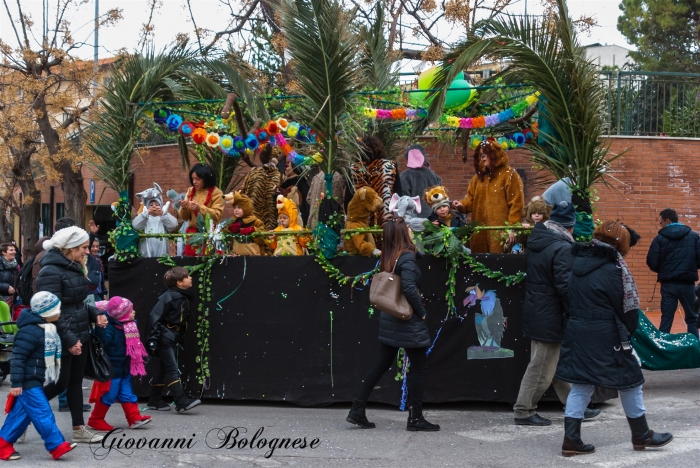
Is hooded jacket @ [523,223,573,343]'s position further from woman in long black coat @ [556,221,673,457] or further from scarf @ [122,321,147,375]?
scarf @ [122,321,147,375]

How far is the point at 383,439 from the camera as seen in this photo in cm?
707

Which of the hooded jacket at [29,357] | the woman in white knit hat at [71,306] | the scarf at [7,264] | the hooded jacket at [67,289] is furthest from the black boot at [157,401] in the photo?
the scarf at [7,264]

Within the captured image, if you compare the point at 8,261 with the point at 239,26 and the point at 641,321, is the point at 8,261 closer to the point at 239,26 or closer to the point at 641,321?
the point at 239,26

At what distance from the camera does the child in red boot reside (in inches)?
296

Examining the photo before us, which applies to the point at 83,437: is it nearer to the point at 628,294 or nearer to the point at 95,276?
the point at 95,276

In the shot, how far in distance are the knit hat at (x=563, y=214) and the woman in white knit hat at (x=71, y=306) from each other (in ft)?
13.8

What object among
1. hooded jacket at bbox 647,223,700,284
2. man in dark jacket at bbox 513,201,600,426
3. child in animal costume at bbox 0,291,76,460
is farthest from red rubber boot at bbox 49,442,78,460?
hooded jacket at bbox 647,223,700,284

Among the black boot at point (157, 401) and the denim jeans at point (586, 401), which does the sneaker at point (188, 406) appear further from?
the denim jeans at point (586, 401)

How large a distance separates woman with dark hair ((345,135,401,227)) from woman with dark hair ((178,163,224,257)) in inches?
62.2

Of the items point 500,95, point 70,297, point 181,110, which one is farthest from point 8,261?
point 500,95

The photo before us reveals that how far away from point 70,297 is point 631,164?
1154cm

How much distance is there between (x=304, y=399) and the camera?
332 inches

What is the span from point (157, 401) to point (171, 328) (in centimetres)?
85

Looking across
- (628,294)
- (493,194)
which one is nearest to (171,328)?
(493,194)
